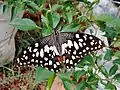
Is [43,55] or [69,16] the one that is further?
[43,55]

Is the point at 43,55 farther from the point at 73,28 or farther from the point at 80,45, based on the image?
the point at 73,28

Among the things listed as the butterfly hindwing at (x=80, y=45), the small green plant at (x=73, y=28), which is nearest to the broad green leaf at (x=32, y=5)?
the small green plant at (x=73, y=28)

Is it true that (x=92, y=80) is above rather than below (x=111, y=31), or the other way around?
below

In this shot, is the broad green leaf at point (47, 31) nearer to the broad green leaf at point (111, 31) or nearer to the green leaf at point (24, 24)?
the green leaf at point (24, 24)

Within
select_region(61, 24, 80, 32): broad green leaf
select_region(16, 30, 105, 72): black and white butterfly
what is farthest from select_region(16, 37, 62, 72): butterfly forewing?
select_region(61, 24, 80, 32): broad green leaf

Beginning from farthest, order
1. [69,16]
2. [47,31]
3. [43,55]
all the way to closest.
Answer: [43,55] → [69,16] → [47,31]

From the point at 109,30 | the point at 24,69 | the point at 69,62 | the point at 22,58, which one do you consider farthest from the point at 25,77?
the point at 109,30

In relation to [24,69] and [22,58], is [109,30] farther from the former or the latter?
[24,69]

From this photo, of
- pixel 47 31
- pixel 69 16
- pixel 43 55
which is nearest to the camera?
pixel 47 31

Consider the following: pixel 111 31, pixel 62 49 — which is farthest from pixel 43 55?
pixel 111 31
